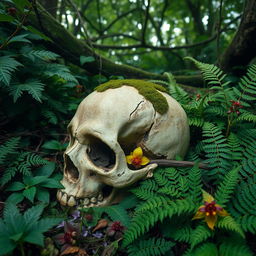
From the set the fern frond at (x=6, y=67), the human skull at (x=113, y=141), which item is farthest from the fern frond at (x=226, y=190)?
the fern frond at (x=6, y=67)

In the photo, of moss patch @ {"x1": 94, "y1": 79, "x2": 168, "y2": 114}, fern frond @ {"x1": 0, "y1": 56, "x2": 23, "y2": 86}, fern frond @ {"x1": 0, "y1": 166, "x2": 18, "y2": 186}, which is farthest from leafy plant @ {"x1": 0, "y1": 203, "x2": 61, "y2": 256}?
moss patch @ {"x1": 94, "y1": 79, "x2": 168, "y2": 114}

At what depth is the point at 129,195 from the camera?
2.38 meters

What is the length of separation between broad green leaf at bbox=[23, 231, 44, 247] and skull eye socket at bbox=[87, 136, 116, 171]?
991mm

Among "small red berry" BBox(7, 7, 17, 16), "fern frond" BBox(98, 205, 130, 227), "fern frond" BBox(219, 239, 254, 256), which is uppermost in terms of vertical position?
"small red berry" BBox(7, 7, 17, 16)

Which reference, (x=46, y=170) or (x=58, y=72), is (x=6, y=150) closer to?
(x=46, y=170)

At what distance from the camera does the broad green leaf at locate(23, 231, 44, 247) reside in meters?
1.47

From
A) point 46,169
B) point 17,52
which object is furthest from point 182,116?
point 17,52

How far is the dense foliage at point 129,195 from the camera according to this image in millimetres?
1686

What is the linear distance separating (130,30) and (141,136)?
969cm

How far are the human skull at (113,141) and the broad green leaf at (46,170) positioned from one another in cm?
17

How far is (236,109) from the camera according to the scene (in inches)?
99.6

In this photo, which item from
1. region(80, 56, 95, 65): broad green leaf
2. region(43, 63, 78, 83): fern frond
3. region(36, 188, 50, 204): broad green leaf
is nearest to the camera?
region(36, 188, 50, 204): broad green leaf

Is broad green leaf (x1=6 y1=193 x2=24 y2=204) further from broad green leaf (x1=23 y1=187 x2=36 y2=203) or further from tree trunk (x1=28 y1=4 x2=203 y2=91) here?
tree trunk (x1=28 y1=4 x2=203 y2=91)

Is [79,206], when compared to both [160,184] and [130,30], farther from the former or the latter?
[130,30]
